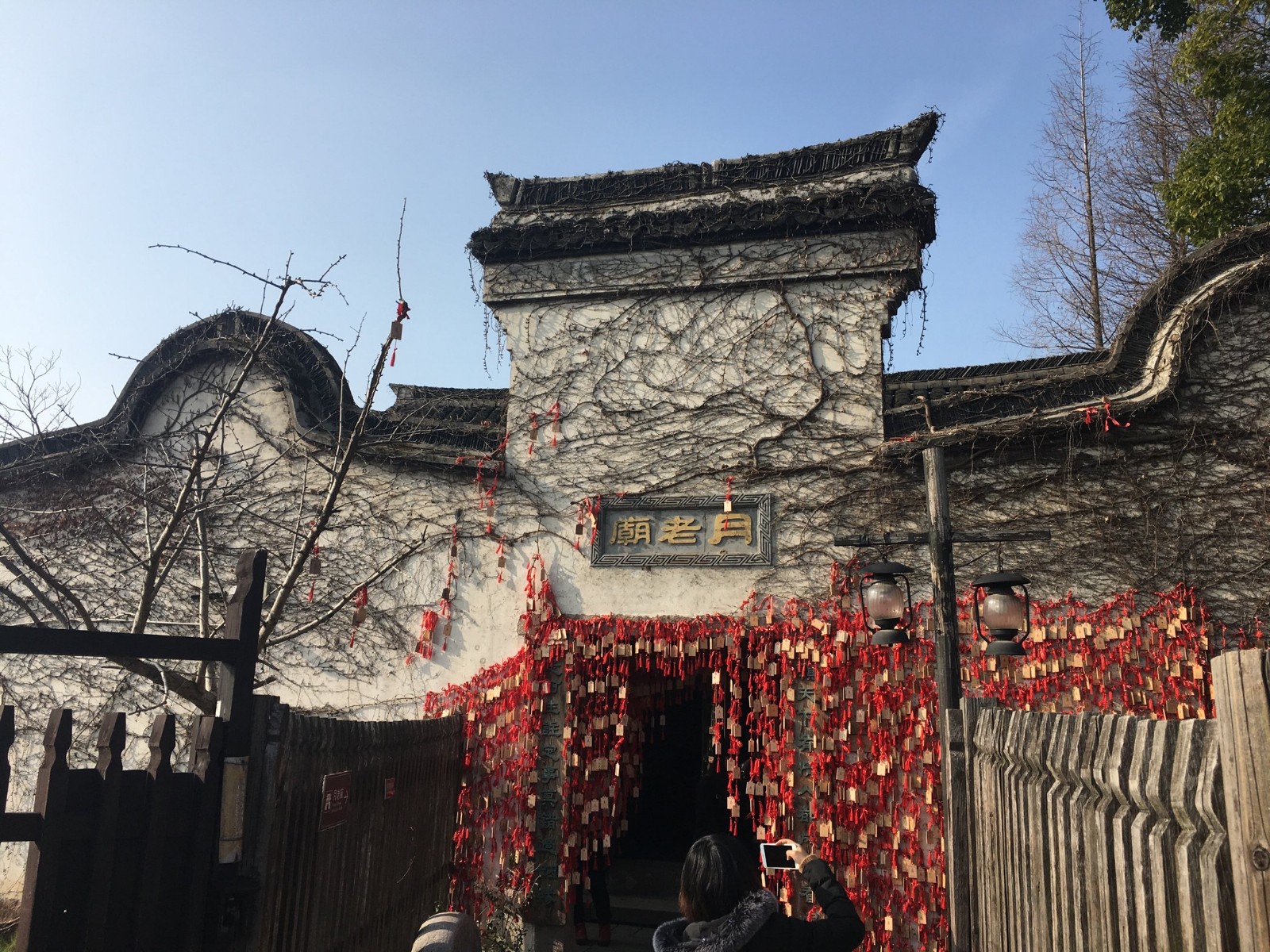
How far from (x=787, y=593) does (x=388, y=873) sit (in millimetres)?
3556

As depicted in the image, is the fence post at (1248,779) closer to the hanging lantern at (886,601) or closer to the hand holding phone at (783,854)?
the hand holding phone at (783,854)

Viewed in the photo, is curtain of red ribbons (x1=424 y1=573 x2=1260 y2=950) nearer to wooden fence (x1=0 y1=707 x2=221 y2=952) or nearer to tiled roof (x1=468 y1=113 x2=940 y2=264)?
tiled roof (x1=468 y1=113 x2=940 y2=264)

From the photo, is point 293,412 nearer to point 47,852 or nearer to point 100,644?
point 100,644

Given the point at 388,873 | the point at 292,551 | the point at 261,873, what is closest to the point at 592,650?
the point at 388,873

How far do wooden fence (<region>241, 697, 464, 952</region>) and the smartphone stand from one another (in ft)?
7.24

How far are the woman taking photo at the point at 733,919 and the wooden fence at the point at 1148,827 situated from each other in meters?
0.65

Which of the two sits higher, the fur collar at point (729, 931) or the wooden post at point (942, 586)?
the wooden post at point (942, 586)

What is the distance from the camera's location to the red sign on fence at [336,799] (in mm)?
4688

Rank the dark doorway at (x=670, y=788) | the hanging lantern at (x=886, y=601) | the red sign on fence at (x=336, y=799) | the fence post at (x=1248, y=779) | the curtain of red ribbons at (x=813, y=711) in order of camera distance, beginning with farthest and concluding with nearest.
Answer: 1. the dark doorway at (x=670, y=788)
2. the curtain of red ribbons at (x=813, y=711)
3. the hanging lantern at (x=886, y=601)
4. the red sign on fence at (x=336, y=799)
5. the fence post at (x=1248, y=779)

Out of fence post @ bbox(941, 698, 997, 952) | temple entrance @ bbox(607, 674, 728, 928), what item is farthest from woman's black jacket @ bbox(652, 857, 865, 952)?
temple entrance @ bbox(607, 674, 728, 928)

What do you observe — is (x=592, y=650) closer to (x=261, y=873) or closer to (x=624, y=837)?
(x=261, y=873)

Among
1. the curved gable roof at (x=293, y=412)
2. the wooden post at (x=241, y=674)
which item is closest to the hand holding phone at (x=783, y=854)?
the wooden post at (x=241, y=674)

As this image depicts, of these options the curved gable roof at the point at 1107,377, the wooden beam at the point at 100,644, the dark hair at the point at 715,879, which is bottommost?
the dark hair at the point at 715,879

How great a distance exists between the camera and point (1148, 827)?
1804mm
